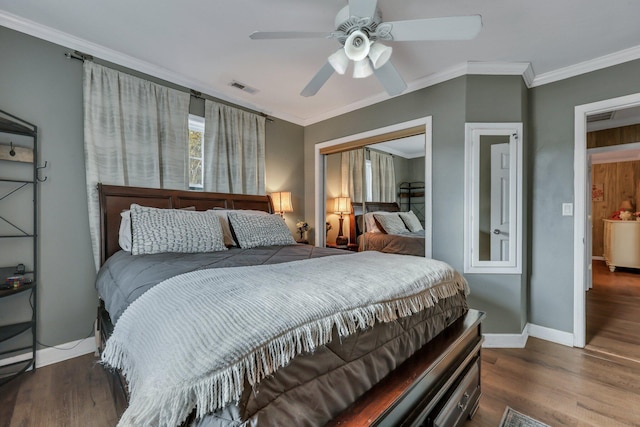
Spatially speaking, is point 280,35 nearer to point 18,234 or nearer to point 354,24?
point 354,24

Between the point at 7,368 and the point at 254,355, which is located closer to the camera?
the point at 254,355

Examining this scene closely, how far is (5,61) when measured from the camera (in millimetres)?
2072

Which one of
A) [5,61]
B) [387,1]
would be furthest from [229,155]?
[387,1]

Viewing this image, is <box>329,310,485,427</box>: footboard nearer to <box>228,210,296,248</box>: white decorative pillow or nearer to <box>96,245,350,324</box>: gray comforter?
<box>96,245,350,324</box>: gray comforter

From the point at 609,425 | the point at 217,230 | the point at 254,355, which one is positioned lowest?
the point at 609,425

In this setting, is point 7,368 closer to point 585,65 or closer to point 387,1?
point 387,1

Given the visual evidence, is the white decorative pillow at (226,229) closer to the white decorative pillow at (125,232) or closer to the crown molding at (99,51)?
the white decorative pillow at (125,232)

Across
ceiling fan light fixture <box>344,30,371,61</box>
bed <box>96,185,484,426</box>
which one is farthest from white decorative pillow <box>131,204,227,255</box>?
ceiling fan light fixture <box>344,30,371,61</box>

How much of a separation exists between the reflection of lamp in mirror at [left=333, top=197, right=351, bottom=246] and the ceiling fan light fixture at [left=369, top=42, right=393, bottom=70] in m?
2.22

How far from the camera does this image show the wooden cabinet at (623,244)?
5262 millimetres

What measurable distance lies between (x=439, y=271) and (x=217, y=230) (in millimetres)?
1710

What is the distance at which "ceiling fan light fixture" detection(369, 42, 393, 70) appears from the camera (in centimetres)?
171

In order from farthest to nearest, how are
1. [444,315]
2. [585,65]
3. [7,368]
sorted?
[585,65]
[7,368]
[444,315]

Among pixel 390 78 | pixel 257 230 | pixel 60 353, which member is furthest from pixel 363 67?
pixel 60 353
